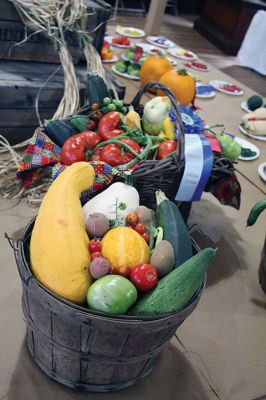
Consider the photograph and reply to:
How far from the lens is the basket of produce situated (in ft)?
1.64

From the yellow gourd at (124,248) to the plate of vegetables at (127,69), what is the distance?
49.4 inches

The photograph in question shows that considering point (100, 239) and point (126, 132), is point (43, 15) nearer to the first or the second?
point (126, 132)

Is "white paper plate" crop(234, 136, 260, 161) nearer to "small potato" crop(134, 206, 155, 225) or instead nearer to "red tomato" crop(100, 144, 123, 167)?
"red tomato" crop(100, 144, 123, 167)

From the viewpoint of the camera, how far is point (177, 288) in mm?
512

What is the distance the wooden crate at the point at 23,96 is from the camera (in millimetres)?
1121

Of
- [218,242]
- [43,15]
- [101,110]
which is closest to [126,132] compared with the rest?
[101,110]

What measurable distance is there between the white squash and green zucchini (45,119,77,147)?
0.71 feet

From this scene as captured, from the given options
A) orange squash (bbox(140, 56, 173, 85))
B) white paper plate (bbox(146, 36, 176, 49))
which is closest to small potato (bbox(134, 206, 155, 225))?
orange squash (bbox(140, 56, 173, 85))

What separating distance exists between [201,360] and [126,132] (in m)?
0.51

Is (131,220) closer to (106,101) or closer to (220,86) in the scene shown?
(106,101)

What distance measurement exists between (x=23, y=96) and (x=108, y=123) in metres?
0.36

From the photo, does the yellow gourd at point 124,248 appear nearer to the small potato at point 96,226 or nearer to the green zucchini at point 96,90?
the small potato at point 96,226

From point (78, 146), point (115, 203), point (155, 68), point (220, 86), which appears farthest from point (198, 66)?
point (115, 203)

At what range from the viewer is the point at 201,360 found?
0.72 metres
